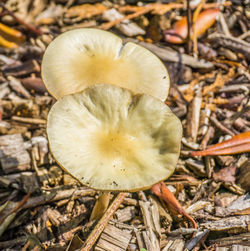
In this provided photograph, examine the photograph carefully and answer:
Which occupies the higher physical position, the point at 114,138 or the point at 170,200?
the point at 114,138

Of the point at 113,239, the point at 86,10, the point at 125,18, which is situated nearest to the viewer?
the point at 113,239

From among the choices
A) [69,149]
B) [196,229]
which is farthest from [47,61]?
[196,229]

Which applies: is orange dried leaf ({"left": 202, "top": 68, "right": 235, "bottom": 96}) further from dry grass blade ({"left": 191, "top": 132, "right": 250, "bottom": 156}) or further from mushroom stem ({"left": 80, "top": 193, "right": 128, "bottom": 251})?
mushroom stem ({"left": 80, "top": 193, "right": 128, "bottom": 251})

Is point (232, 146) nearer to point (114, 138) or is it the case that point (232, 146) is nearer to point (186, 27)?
point (114, 138)

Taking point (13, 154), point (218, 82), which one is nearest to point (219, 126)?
point (218, 82)

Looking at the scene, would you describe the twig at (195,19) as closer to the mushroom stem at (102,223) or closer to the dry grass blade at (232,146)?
the dry grass blade at (232,146)

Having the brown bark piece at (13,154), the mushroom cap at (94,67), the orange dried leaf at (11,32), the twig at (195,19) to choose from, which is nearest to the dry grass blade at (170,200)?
the mushroom cap at (94,67)
